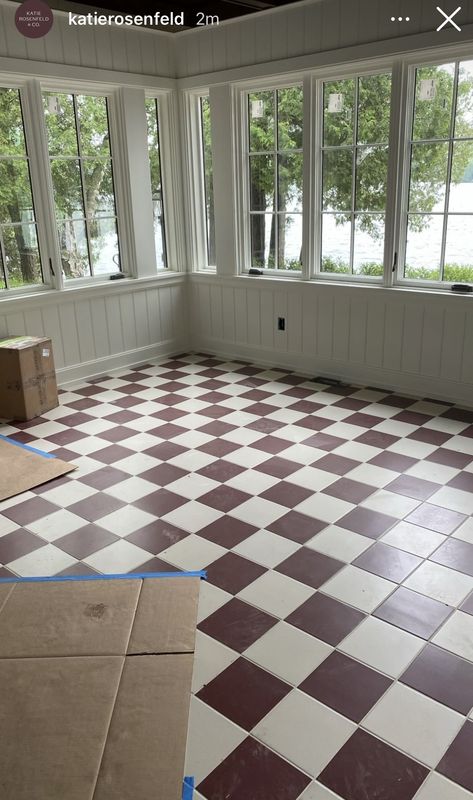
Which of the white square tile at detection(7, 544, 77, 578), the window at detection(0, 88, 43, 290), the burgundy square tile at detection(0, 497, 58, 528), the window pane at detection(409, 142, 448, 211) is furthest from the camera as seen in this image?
the window at detection(0, 88, 43, 290)

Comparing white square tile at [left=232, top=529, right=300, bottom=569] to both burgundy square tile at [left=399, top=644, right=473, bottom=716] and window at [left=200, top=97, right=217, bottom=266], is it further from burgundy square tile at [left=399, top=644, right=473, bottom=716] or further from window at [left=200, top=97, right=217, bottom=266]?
window at [left=200, top=97, right=217, bottom=266]

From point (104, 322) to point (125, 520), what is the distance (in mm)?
2700

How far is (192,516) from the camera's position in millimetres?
3119

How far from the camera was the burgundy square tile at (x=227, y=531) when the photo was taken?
2895 millimetres

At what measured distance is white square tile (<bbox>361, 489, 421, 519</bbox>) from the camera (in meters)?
3.12

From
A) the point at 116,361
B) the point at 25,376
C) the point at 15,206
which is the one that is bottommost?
the point at 116,361

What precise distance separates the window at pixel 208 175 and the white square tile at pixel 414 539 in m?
3.68

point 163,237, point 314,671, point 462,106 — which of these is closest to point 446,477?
point 314,671

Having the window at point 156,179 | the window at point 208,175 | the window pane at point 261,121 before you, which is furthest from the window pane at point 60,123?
the window pane at point 261,121

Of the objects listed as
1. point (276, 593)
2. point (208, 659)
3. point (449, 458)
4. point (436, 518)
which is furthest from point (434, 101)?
point (208, 659)

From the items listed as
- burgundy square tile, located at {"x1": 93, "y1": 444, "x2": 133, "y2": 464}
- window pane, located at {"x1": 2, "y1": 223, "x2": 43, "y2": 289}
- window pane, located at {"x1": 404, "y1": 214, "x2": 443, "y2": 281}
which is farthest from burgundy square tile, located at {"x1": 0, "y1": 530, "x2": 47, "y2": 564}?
window pane, located at {"x1": 404, "y1": 214, "x2": 443, "y2": 281}

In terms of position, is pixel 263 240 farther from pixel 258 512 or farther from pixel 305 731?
pixel 305 731

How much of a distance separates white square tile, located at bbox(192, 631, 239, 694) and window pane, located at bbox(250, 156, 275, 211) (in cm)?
395

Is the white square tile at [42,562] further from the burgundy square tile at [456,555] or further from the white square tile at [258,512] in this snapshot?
the burgundy square tile at [456,555]
